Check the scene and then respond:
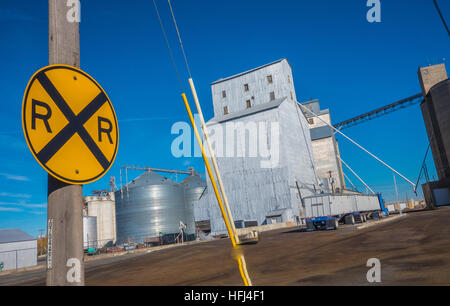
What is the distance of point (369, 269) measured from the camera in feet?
28.7

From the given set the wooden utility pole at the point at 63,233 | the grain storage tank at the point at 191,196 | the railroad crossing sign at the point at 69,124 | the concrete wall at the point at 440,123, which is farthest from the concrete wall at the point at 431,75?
the wooden utility pole at the point at 63,233

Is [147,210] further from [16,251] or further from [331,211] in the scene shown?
[331,211]

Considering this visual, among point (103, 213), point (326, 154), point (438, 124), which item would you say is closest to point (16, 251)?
point (103, 213)

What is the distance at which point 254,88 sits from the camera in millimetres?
56438

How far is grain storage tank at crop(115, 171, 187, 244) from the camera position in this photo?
69188mm

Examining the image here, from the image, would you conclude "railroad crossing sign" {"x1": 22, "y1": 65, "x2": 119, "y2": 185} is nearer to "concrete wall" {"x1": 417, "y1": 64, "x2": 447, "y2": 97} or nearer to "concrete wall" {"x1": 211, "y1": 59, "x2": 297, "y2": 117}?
"concrete wall" {"x1": 211, "y1": 59, "x2": 297, "y2": 117}

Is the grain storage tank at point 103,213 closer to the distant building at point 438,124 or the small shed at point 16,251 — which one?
the small shed at point 16,251

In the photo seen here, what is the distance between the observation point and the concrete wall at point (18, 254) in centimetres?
3028

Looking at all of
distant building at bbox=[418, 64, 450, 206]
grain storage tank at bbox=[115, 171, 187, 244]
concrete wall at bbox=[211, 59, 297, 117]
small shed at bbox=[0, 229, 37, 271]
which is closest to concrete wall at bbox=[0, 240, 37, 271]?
small shed at bbox=[0, 229, 37, 271]

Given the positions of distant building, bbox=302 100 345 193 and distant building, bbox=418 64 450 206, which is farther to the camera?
distant building, bbox=302 100 345 193

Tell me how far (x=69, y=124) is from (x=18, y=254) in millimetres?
36320

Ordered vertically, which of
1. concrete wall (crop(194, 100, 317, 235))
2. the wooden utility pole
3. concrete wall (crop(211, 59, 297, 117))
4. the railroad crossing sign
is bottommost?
the wooden utility pole

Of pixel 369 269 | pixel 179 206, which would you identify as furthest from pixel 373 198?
pixel 179 206

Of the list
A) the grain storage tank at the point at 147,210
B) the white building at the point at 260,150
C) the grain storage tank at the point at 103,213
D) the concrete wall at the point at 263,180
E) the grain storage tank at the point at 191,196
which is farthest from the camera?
the grain storage tank at the point at 103,213
